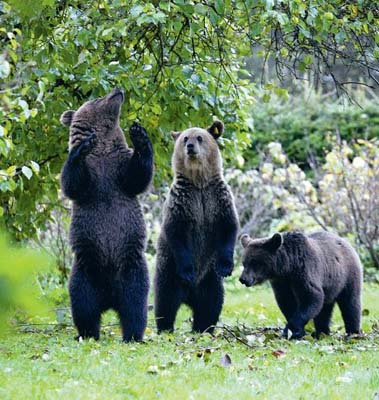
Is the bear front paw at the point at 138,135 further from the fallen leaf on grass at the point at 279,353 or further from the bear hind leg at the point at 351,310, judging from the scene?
the bear hind leg at the point at 351,310

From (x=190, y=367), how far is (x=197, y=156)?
3030 mm

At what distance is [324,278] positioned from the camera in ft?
28.9

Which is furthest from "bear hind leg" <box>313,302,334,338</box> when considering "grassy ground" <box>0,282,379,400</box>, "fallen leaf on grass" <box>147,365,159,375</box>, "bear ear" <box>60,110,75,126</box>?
"fallen leaf on grass" <box>147,365,159,375</box>

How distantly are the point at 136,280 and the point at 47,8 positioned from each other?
283 cm

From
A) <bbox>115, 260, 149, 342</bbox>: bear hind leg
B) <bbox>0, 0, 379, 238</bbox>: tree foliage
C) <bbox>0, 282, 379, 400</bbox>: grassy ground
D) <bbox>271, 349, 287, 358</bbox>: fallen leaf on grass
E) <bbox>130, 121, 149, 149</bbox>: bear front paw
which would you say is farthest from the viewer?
<bbox>0, 0, 379, 238</bbox>: tree foliage

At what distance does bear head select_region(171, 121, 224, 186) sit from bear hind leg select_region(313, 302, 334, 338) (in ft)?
6.51

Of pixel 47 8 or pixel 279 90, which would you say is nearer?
pixel 47 8

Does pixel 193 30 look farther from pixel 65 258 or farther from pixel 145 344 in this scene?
pixel 65 258

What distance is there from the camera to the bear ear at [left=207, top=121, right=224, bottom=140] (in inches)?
343

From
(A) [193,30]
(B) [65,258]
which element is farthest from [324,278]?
(B) [65,258]

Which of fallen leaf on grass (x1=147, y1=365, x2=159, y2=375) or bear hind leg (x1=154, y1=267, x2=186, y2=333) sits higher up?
bear hind leg (x1=154, y1=267, x2=186, y2=333)

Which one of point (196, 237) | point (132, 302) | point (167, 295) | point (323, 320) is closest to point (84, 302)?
point (132, 302)

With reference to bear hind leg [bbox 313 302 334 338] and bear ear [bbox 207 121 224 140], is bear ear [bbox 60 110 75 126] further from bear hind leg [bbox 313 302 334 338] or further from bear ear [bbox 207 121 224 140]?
bear hind leg [bbox 313 302 334 338]

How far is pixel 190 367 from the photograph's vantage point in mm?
5863
